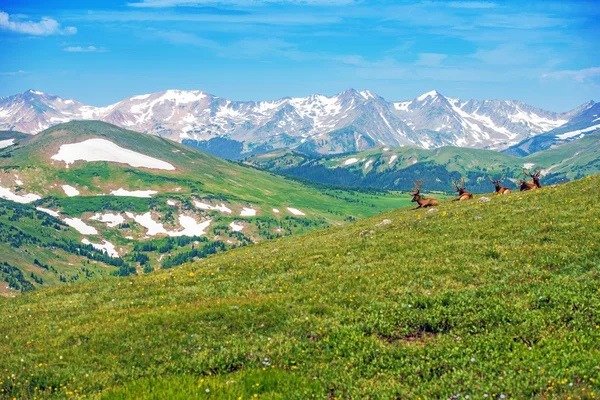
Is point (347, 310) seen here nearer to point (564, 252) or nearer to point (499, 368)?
point (499, 368)

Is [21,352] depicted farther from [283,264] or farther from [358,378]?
[283,264]

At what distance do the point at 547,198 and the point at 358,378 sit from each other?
1056 inches

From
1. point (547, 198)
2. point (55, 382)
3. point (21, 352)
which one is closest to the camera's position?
point (55, 382)

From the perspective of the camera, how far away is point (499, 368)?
45.3ft

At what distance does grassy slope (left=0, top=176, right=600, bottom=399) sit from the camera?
1369 cm

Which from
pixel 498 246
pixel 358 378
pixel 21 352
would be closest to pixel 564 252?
pixel 498 246

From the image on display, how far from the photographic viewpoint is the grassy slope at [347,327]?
1369 cm

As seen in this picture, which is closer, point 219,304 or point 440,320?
point 440,320

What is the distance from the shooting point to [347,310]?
1911cm

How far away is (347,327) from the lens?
17.4 meters

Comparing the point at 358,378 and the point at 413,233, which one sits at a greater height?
the point at 413,233

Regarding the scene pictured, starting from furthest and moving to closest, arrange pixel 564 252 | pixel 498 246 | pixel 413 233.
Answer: pixel 413 233 → pixel 498 246 → pixel 564 252

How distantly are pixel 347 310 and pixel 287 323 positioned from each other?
257 cm

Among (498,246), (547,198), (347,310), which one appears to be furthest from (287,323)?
(547,198)
